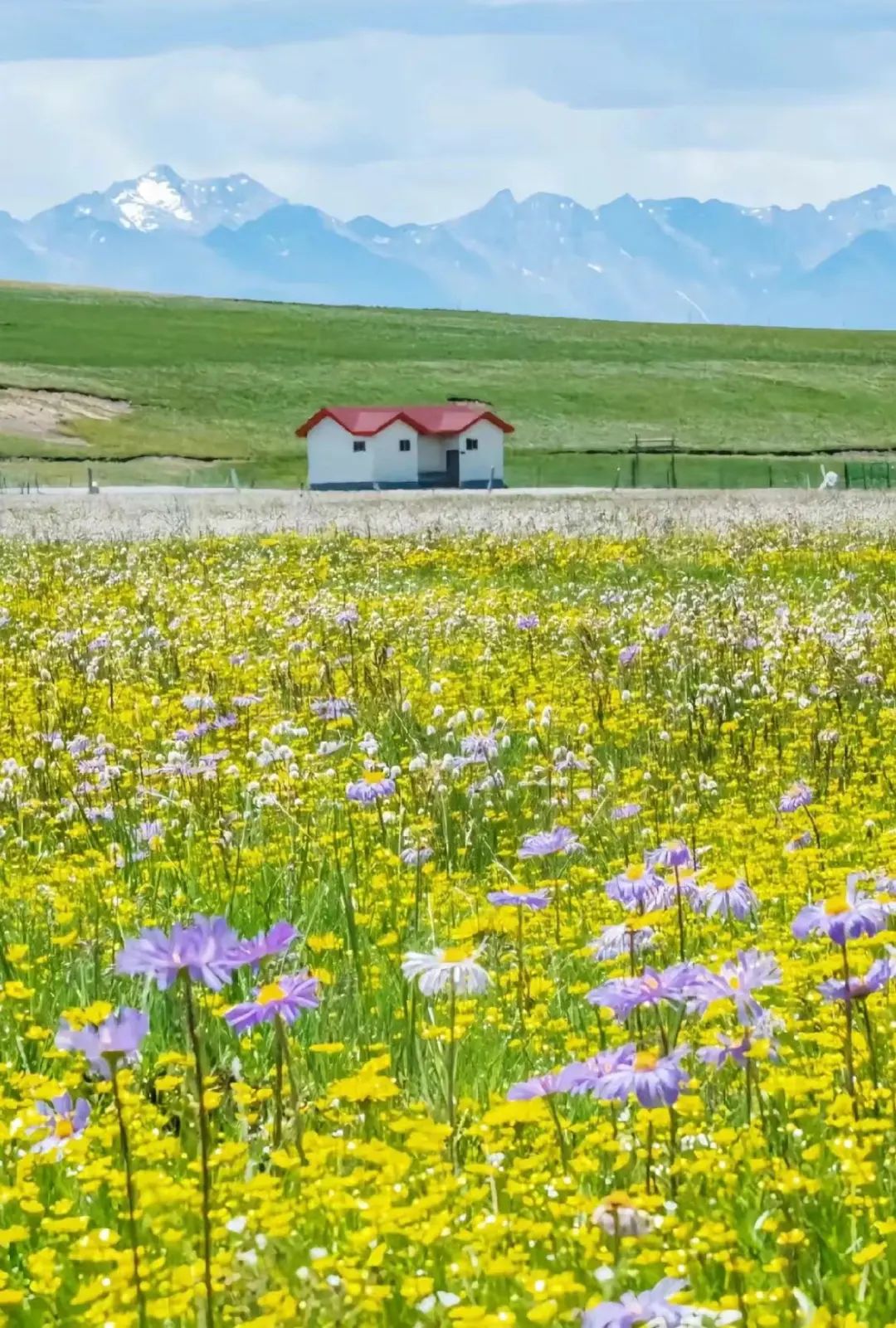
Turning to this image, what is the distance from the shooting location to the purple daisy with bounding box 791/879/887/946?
10.4ft

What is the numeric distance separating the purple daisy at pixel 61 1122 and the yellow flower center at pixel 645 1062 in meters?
1.19

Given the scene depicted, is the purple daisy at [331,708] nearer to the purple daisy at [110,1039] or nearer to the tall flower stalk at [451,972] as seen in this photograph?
the tall flower stalk at [451,972]

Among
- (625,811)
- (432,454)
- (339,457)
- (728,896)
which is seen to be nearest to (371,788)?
(625,811)

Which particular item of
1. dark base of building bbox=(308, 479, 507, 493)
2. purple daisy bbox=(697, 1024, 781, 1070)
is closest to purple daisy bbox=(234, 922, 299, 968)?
purple daisy bbox=(697, 1024, 781, 1070)

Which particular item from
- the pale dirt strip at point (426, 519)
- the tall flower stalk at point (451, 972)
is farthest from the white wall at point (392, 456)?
the tall flower stalk at point (451, 972)

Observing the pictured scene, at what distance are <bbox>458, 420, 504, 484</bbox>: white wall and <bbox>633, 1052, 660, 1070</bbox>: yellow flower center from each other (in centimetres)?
9285

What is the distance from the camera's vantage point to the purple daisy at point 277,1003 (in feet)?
9.53

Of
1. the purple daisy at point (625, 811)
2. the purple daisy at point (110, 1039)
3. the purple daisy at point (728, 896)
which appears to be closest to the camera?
the purple daisy at point (110, 1039)

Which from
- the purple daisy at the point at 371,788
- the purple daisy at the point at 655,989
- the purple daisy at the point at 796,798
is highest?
the purple daisy at the point at 655,989

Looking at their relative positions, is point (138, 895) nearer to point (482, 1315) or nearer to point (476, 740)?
point (476, 740)

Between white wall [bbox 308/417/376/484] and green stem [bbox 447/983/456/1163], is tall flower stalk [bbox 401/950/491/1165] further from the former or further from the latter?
white wall [bbox 308/417/376/484]

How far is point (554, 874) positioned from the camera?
6492 millimetres

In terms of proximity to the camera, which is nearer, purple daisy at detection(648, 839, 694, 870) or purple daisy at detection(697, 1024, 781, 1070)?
purple daisy at detection(697, 1024, 781, 1070)

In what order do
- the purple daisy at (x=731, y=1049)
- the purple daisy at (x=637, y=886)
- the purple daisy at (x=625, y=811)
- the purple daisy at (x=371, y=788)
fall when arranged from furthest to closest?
the purple daisy at (x=625, y=811)
the purple daisy at (x=371, y=788)
the purple daisy at (x=637, y=886)
the purple daisy at (x=731, y=1049)
